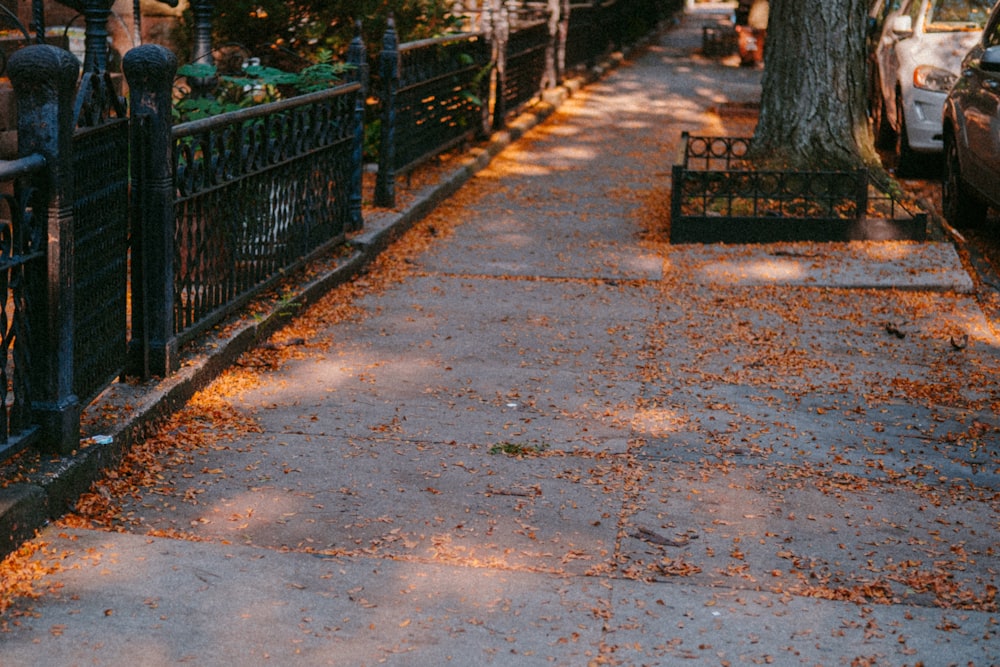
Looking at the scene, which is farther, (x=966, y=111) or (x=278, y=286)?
(x=966, y=111)

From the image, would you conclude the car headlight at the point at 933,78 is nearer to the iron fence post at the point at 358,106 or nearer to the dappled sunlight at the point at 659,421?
the iron fence post at the point at 358,106

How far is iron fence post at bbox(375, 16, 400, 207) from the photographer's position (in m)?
10.6

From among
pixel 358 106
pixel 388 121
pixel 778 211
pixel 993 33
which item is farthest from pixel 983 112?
pixel 358 106

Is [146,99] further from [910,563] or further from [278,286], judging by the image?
[910,563]

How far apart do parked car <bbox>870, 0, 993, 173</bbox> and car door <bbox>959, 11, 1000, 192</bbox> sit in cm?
221

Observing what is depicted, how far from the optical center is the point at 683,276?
30.3 ft

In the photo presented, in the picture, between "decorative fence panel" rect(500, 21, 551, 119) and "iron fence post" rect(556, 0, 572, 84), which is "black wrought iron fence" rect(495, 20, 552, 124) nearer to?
"decorative fence panel" rect(500, 21, 551, 119)

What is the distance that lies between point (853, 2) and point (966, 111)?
1.57 meters

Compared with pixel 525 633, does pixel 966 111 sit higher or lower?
higher

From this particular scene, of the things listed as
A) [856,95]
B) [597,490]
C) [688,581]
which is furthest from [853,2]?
[688,581]

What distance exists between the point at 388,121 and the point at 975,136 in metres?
4.58

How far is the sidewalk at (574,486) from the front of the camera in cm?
409

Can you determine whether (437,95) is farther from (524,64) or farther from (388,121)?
(524,64)

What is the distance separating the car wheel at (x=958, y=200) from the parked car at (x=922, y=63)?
174 cm
